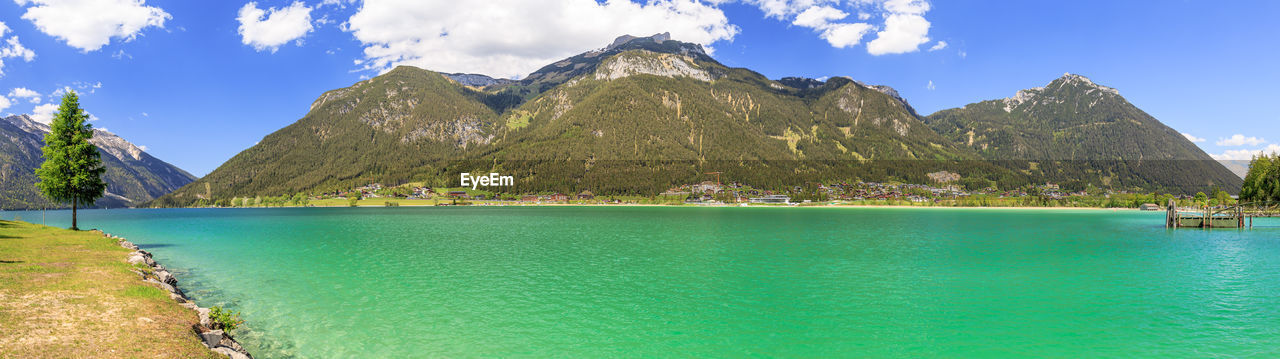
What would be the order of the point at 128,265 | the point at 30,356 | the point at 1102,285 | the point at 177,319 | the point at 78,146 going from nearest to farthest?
the point at 30,356 < the point at 177,319 < the point at 128,265 < the point at 1102,285 < the point at 78,146

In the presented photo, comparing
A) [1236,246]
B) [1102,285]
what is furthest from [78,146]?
[1236,246]

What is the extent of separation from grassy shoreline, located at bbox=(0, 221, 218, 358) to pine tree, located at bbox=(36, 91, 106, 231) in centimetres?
2514

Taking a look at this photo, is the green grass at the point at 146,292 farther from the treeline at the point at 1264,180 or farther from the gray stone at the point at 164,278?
the treeline at the point at 1264,180

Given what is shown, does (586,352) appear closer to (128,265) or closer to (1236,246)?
(128,265)

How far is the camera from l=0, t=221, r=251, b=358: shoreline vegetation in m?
11.2

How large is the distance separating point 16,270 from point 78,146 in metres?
31.8

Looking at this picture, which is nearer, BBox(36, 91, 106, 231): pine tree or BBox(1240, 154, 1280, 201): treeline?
BBox(36, 91, 106, 231): pine tree

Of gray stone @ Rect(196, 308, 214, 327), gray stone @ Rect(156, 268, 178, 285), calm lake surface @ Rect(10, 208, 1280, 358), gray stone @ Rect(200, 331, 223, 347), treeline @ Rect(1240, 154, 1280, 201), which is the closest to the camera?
gray stone @ Rect(200, 331, 223, 347)

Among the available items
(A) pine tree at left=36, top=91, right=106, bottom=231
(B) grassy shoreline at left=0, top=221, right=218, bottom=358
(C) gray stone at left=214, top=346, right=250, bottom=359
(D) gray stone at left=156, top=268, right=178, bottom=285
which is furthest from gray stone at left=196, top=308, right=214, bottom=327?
(A) pine tree at left=36, top=91, right=106, bottom=231

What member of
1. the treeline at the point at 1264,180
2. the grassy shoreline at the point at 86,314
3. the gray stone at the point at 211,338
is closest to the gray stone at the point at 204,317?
the grassy shoreline at the point at 86,314

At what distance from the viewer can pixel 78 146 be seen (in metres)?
42.7

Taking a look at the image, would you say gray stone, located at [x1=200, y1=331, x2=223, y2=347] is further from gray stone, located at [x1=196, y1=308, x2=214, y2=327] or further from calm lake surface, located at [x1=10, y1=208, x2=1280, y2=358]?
gray stone, located at [x1=196, y1=308, x2=214, y2=327]

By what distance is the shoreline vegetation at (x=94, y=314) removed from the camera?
36.7ft

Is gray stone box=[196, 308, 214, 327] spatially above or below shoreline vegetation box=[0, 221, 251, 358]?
below
